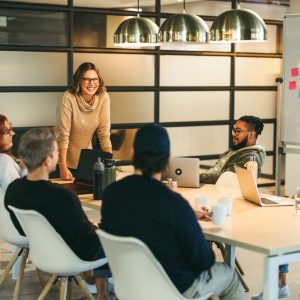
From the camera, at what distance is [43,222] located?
3.54 meters

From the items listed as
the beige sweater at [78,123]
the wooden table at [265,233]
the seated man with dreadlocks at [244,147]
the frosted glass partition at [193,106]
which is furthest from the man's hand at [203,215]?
the frosted glass partition at [193,106]

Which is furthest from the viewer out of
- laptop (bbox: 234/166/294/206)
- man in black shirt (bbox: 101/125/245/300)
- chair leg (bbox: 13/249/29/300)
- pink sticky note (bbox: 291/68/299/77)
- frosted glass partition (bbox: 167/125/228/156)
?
frosted glass partition (bbox: 167/125/228/156)

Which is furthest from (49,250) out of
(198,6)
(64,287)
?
(198,6)

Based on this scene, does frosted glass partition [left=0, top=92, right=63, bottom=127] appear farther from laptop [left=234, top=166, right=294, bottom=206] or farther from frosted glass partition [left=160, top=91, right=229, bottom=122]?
laptop [left=234, top=166, right=294, bottom=206]

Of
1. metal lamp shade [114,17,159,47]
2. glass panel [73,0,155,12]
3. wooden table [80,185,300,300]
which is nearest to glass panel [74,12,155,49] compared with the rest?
glass panel [73,0,155,12]

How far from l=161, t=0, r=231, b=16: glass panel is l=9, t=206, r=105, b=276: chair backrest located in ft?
15.4

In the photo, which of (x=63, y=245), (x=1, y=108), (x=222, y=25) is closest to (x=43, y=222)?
(x=63, y=245)

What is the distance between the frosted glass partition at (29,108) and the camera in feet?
22.6

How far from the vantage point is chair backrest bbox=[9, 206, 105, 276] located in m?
3.58

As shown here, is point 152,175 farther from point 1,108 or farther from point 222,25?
point 1,108

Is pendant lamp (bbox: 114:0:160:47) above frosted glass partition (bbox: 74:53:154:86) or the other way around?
above

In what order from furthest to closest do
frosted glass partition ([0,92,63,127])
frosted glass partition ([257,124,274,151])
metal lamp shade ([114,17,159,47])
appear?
frosted glass partition ([257,124,274,151]) < frosted glass partition ([0,92,63,127]) < metal lamp shade ([114,17,159,47])

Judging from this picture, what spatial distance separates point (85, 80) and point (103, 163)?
121 cm

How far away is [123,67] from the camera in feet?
25.1
